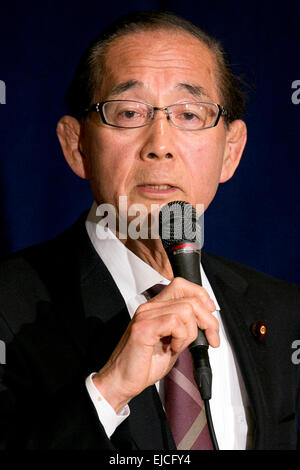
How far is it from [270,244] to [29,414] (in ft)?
3.53

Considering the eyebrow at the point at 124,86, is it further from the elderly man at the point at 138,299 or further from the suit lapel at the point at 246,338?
the suit lapel at the point at 246,338

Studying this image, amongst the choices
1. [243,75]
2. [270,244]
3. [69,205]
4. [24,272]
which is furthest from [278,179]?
[24,272]

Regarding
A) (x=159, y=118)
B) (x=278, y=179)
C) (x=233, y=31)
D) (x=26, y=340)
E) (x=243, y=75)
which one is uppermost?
(x=233, y=31)

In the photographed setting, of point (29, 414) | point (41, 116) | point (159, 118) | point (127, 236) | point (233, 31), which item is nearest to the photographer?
point (29, 414)

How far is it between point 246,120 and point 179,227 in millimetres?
969

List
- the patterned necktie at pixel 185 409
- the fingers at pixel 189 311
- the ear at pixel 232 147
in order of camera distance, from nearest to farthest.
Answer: the fingers at pixel 189 311
the patterned necktie at pixel 185 409
the ear at pixel 232 147

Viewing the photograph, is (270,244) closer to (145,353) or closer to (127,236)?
(127,236)

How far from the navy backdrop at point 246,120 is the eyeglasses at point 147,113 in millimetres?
393

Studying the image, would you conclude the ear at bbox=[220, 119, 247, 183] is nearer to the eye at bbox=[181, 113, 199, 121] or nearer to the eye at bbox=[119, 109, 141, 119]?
the eye at bbox=[181, 113, 199, 121]

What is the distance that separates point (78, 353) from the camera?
148 cm

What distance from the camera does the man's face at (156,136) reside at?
157 centimetres

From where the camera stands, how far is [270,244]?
2.22m

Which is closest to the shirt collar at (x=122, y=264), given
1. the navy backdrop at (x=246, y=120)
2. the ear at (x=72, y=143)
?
the ear at (x=72, y=143)

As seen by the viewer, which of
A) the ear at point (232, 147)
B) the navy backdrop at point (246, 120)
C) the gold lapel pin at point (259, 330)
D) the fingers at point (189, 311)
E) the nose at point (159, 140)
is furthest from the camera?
the navy backdrop at point (246, 120)
